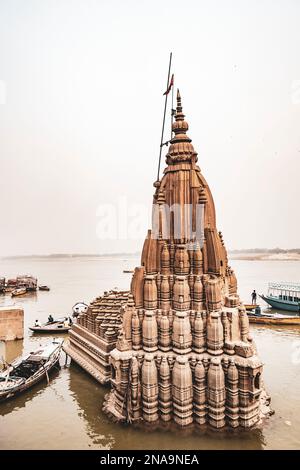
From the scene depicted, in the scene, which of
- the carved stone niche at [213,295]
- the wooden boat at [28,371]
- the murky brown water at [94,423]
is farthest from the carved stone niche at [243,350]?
the wooden boat at [28,371]

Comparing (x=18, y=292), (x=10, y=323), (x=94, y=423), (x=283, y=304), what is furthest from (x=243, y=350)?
(x=18, y=292)

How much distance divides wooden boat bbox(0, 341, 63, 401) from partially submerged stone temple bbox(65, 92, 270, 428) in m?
3.73

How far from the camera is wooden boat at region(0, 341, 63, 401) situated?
12.3 metres

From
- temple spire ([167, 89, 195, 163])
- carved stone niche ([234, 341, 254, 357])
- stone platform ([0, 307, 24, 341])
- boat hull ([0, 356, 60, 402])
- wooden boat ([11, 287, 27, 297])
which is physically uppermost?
temple spire ([167, 89, 195, 163])

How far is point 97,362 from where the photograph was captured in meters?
13.6

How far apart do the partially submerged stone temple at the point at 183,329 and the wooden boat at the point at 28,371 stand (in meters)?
3.73

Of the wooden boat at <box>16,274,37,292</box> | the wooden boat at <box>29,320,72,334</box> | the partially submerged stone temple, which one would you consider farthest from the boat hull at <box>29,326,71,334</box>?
the wooden boat at <box>16,274,37,292</box>

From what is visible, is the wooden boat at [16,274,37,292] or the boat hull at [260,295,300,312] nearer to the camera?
the boat hull at [260,295,300,312]

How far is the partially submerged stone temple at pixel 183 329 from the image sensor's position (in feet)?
31.9

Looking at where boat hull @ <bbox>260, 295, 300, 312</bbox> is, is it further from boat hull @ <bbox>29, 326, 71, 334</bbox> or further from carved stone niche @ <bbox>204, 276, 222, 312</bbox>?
carved stone niche @ <bbox>204, 276, 222, 312</bbox>

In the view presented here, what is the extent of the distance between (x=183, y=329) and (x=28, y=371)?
28.7 ft

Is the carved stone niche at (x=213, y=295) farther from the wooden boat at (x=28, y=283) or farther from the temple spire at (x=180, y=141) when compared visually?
the wooden boat at (x=28, y=283)

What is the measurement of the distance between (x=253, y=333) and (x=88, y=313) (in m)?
13.5
